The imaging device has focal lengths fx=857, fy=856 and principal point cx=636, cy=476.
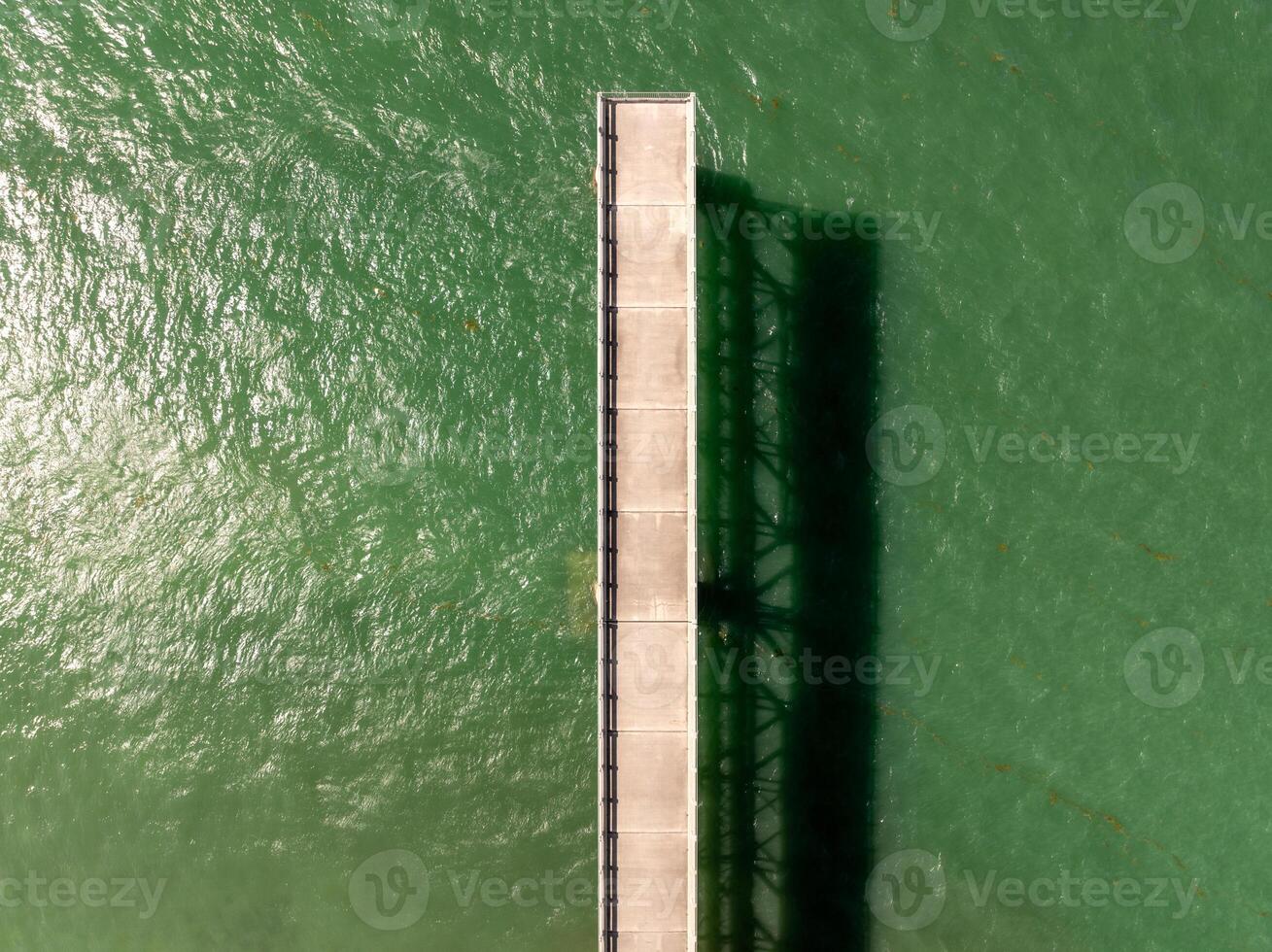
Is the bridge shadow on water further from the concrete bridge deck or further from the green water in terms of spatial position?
the concrete bridge deck

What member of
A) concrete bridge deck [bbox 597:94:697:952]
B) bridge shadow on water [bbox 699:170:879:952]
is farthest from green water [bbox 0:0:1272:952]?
concrete bridge deck [bbox 597:94:697:952]

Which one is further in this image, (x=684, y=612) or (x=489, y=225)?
(x=489, y=225)

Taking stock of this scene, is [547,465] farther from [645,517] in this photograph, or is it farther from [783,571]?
[783,571]

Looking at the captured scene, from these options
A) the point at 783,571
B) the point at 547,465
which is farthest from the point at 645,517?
the point at 783,571

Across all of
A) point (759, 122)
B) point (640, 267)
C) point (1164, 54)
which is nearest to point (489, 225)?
point (640, 267)

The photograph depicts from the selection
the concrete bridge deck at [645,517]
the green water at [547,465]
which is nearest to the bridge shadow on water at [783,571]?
the green water at [547,465]

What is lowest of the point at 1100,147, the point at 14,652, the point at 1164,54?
the point at 14,652

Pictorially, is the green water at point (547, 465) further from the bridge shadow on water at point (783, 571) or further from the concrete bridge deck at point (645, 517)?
the concrete bridge deck at point (645, 517)

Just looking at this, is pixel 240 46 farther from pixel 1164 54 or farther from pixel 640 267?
pixel 1164 54
